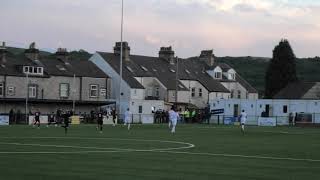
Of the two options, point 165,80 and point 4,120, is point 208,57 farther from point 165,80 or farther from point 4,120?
point 4,120

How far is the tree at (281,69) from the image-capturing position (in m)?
131

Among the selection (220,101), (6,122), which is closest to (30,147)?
(6,122)

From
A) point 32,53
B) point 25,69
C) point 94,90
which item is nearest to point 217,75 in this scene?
point 94,90

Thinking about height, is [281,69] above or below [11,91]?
above

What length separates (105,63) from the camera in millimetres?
100000

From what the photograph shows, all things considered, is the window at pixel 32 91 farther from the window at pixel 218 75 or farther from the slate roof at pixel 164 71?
the window at pixel 218 75

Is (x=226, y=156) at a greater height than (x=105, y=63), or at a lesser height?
lesser

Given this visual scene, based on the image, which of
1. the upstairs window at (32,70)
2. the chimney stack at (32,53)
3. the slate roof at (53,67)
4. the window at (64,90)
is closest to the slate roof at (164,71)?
the slate roof at (53,67)

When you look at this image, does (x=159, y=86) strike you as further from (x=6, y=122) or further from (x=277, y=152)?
(x=277, y=152)

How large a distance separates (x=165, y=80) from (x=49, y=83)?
21973 millimetres

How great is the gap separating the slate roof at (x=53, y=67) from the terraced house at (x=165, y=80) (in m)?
3.44

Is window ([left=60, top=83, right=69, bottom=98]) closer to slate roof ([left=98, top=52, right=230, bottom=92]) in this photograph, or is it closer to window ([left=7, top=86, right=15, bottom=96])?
window ([left=7, top=86, right=15, bottom=96])

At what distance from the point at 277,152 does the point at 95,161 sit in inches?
382

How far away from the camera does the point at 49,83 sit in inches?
3509
